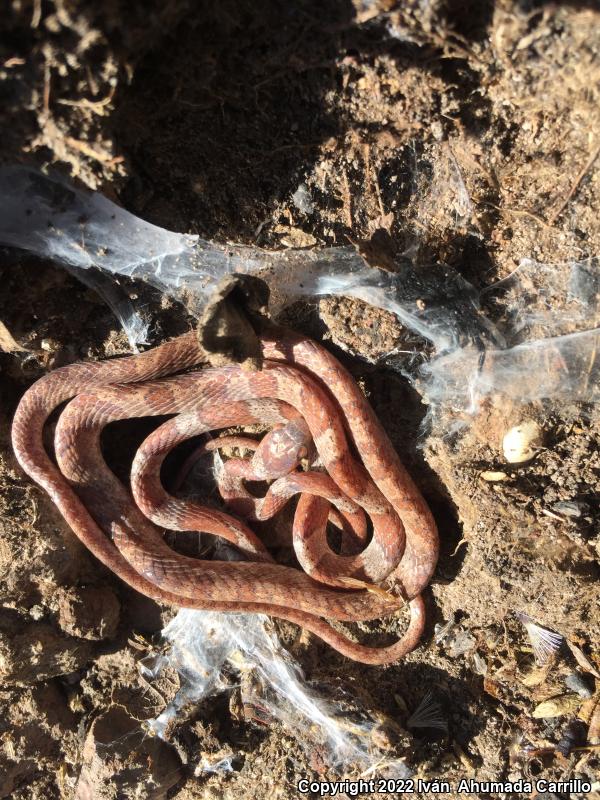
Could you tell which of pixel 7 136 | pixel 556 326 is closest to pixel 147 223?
pixel 7 136

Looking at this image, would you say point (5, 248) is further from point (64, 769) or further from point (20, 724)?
point (64, 769)

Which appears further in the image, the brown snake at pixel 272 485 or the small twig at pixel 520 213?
the brown snake at pixel 272 485

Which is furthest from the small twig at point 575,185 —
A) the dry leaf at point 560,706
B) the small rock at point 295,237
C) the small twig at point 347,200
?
the dry leaf at point 560,706

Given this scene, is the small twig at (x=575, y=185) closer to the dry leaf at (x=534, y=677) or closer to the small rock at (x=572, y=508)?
the small rock at (x=572, y=508)

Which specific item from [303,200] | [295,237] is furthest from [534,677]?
[303,200]

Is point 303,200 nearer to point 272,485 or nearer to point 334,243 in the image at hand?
point 334,243

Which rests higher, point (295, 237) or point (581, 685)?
point (295, 237)
